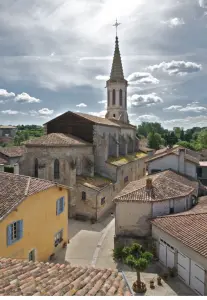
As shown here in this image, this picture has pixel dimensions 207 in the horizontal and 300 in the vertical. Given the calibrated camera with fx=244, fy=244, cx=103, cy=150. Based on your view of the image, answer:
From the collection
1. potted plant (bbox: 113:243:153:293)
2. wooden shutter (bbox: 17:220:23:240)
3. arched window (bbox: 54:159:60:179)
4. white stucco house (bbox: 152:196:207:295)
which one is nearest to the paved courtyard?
potted plant (bbox: 113:243:153:293)

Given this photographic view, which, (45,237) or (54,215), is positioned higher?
(54,215)

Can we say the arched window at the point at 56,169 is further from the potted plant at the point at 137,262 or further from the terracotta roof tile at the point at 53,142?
the potted plant at the point at 137,262

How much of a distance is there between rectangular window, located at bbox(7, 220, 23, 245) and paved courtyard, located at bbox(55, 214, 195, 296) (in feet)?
17.4

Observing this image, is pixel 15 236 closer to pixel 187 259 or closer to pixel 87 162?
pixel 187 259

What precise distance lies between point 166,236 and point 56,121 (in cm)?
2509

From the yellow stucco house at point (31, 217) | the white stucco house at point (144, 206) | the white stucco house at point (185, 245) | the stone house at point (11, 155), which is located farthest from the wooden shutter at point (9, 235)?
the stone house at point (11, 155)

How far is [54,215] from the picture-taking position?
790 inches

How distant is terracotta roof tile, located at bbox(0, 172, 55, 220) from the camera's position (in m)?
15.6

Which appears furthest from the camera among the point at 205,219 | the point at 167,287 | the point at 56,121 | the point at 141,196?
the point at 56,121

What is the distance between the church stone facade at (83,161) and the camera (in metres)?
29.4

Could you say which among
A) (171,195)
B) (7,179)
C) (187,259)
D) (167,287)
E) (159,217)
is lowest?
(167,287)

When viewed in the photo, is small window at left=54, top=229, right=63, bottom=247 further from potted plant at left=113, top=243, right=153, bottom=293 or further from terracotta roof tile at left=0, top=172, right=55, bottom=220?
potted plant at left=113, top=243, right=153, bottom=293

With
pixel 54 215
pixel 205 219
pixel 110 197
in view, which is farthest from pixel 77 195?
pixel 205 219

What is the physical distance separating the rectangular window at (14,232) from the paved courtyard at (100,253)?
17.4 ft
